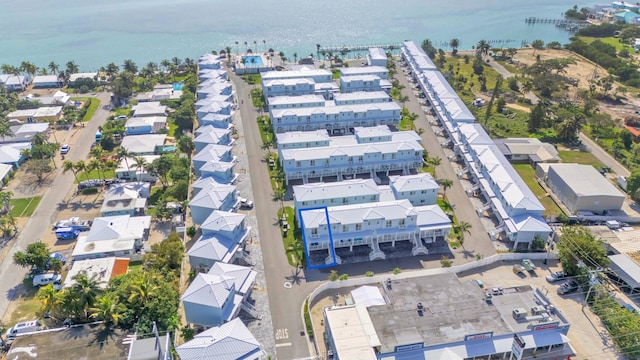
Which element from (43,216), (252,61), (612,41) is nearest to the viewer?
(43,216)

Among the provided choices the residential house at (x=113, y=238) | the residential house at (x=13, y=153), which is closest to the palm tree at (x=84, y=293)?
the residential house at (x=113, y=238)

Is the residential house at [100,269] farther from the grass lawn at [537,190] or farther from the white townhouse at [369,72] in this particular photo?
the white townhouse at [369,72]

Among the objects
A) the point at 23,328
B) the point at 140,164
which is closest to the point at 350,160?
the point at 140,164

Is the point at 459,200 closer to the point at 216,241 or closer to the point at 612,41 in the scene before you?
the point at 216,241

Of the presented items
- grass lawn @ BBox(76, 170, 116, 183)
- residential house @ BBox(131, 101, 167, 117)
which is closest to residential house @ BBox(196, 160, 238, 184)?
grass lawn @ BBox(76, 170, 116, 183)

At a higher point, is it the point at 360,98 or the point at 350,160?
the point at 360,98
